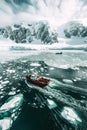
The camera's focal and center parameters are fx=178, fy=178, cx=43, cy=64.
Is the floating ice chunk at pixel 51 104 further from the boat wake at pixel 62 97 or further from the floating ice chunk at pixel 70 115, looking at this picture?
the floating ice chunk at pixel 70 115

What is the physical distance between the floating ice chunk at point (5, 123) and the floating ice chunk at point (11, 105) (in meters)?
1.23

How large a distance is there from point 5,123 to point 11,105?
18.5ft

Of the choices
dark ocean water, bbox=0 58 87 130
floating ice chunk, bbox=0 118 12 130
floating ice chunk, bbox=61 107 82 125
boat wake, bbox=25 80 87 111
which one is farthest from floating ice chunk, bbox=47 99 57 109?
floating ice chunk, bbox=0 118 12 130

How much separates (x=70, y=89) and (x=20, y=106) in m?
12.6

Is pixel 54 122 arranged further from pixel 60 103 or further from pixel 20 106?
pixel 20 106

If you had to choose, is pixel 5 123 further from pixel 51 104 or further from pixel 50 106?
pixel 51 104

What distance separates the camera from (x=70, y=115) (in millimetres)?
27500

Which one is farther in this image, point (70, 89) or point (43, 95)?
point (70, 89)

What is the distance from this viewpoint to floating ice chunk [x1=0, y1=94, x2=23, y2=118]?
93.9 ft

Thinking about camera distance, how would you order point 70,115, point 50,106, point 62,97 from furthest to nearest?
point 62,97, point 50,106, point 70,115

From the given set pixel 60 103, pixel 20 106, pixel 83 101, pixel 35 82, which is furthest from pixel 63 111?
pixel 35 82

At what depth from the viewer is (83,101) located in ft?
106

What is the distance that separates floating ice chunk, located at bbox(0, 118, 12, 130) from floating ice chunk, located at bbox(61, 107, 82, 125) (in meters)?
8.22

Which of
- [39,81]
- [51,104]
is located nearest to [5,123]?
[51,104]
